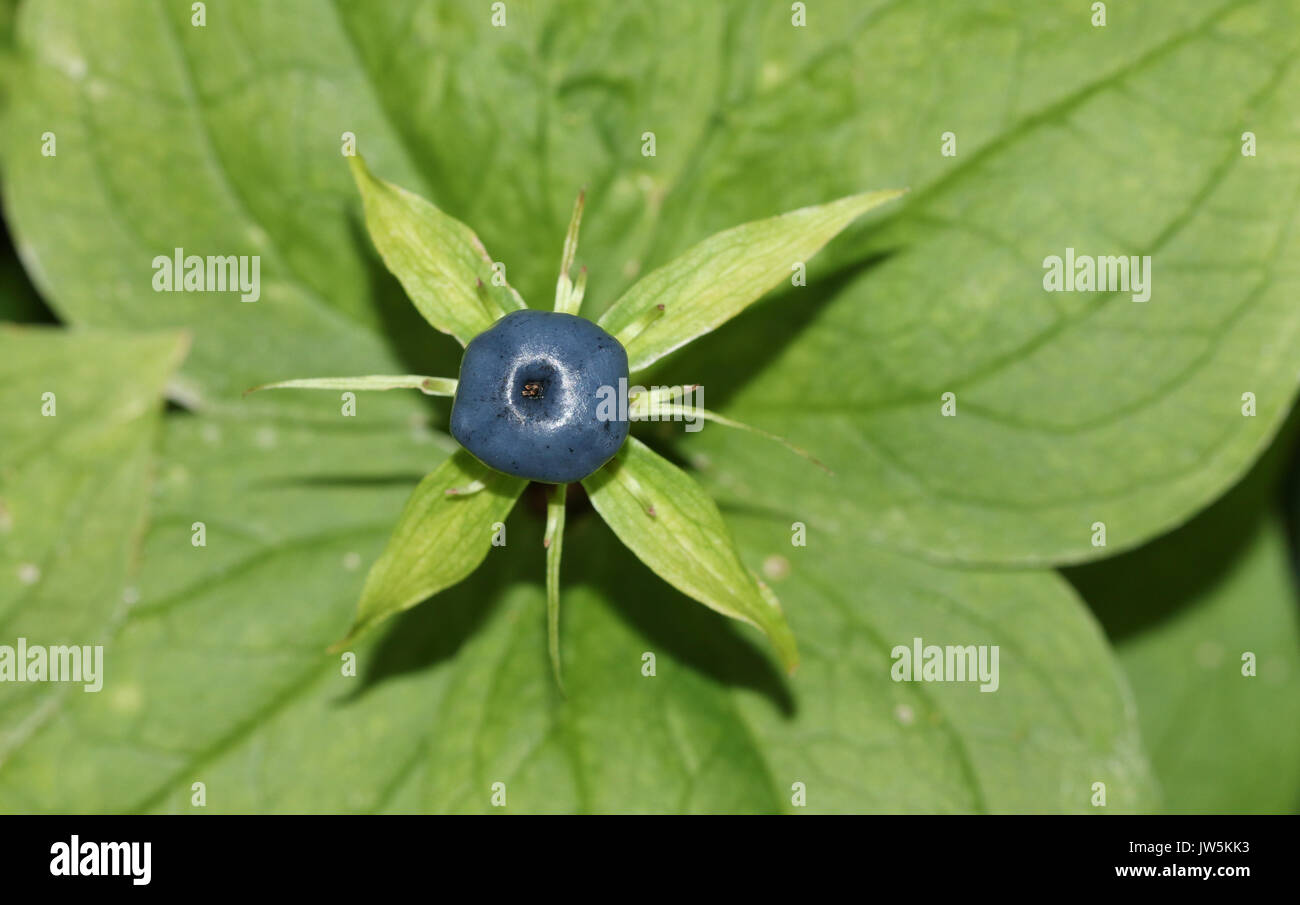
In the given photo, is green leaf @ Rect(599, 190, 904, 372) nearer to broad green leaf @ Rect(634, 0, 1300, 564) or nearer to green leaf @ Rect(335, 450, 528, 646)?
green leaf @ Rect(335, 450, 528, 646)

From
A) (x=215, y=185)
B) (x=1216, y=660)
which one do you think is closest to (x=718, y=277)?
(x=215, y=185)

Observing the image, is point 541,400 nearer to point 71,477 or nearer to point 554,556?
point 554,556

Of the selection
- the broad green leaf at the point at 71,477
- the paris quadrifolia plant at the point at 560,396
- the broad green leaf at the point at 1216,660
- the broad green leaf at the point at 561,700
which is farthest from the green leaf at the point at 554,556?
the broad green leaf at the point at 1216,660

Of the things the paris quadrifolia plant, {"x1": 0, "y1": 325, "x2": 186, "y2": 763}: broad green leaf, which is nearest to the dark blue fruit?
the paris quadrifolia plant

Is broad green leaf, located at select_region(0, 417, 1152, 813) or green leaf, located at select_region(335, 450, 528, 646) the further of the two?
broad green leaf, located at select_region(0, 417, 1152, 813)

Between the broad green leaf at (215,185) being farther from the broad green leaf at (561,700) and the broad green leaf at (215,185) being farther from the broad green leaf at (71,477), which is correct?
the broad green leaf at (561,700)

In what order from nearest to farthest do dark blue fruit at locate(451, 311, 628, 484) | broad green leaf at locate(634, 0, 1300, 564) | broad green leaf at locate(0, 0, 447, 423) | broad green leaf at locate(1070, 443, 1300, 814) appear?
dark blue fruit at locate(451, 311, 628, 484) < broad green leaf at locate(634, 0, 1300, 564) < broad green leaf at locate(0, 0, 447, 423) < broad green leaf at locate(1070, 443, 1300, 814)
